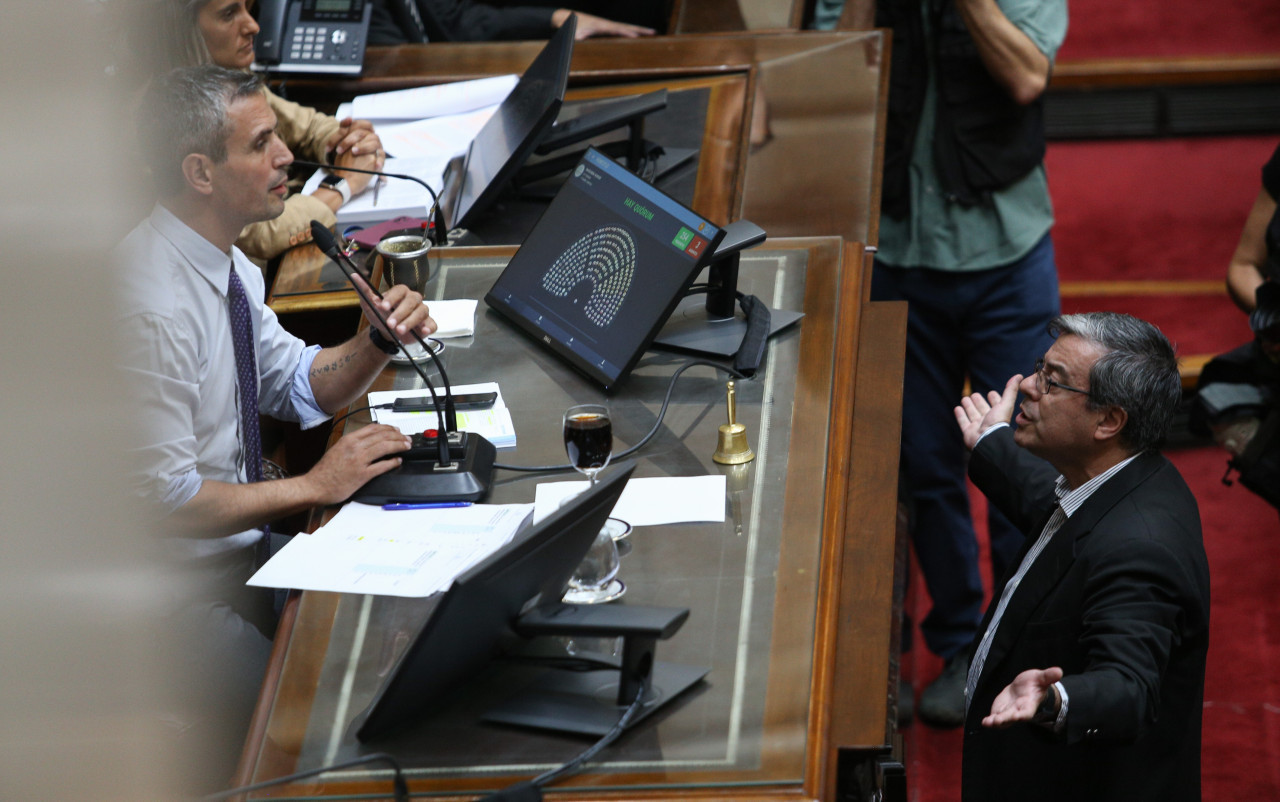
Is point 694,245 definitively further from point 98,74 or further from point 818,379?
point 98,74

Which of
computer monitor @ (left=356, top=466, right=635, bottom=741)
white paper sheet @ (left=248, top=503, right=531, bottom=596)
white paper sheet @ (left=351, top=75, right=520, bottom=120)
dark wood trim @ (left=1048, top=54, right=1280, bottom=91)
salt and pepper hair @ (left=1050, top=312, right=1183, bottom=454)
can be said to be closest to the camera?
computer monitor @ (left=356, top=466, right=635, bottom=741)

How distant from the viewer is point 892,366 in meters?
1.99

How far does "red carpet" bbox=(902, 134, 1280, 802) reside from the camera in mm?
2631

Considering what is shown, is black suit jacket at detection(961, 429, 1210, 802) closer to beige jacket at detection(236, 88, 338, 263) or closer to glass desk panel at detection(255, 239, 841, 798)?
glass desk panel at detection(255, 239, 841, 798)

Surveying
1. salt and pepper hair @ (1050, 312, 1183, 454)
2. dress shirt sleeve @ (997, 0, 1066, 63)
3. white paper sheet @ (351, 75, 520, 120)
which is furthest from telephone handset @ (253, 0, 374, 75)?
salt and pepper hair @ (1050, 312, 1183, 454)

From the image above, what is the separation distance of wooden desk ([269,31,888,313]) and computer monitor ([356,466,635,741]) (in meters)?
1.23

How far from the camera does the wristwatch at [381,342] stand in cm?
205

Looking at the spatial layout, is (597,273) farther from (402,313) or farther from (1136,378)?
(1136,378)

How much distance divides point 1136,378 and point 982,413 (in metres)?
0.44

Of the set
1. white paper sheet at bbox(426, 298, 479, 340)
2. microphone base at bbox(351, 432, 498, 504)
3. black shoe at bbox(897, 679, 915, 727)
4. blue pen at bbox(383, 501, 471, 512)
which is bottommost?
black shoe at bbox(897, 679, 915, 727)

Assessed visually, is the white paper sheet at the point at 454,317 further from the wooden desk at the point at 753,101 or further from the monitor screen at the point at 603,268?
the wooden desk at the point at 753,101

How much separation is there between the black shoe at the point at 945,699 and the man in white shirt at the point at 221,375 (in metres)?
1.48

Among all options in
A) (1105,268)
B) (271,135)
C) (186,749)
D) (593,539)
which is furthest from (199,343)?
(1105,268)

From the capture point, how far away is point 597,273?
2.03 m
